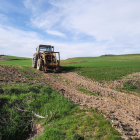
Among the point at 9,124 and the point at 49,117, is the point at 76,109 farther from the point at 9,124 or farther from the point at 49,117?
the point at 9,124

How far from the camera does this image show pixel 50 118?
461cm

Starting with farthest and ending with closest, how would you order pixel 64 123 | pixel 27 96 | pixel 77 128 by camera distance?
pixel 27 96 → pixel 64 123 → pixel 77 128

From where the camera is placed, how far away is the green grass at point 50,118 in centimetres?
361

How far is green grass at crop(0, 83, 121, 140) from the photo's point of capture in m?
3.61

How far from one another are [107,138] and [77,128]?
96 cm

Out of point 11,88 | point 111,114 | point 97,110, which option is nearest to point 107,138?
point 111,114

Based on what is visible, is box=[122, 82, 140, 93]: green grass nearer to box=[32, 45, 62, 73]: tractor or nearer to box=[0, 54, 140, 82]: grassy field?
box=[0, 54, 140, 82]: grassy field

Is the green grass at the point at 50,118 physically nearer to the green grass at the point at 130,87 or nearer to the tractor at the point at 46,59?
the green grass at the point at 130,87

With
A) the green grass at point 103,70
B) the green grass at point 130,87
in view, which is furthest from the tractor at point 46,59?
the green grass at point 130,87

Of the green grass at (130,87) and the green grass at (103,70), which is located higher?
the green grass at (103,70)

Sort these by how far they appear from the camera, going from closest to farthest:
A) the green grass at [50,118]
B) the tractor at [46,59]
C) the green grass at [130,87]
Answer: the green grass at [50,118]
the green grass at [130,87]
the tractor at [46,59]

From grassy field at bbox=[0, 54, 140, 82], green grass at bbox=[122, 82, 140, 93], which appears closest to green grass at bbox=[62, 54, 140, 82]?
grassy field at bbox=[0, 54, 140, 82]

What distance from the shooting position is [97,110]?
16.0ft

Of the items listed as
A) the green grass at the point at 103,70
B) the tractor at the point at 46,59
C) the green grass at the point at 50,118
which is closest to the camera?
the green grass at the point at 50,118
